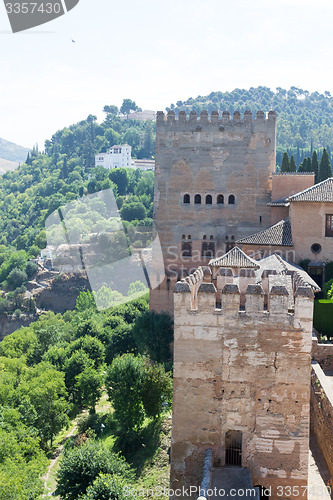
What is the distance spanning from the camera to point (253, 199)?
4347 cm

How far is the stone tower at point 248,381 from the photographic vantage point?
1708 cm

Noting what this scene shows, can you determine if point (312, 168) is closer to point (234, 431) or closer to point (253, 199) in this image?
point (253, 199)

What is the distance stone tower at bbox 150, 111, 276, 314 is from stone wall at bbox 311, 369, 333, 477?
66.3 ft

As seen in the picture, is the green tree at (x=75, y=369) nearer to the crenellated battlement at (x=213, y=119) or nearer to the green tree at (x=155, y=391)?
the green tree at (x=155, y=391)

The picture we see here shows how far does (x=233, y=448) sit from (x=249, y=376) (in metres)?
2.33

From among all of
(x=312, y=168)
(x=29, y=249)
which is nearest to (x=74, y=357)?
(x=312, y=168)

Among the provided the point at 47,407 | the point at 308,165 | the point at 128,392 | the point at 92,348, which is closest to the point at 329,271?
the point at 128,392

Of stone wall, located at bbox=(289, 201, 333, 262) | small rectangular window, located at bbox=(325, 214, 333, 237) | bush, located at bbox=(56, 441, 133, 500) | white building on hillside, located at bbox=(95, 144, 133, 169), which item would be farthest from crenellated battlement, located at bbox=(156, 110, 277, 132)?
white building on hillside, located at bbox=(95, 144, 133, 169)

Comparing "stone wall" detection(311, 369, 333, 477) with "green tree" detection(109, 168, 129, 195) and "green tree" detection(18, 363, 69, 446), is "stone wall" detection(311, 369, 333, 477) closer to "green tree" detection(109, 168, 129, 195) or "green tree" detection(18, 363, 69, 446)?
"green tree" detection(18, 363, 69, 446)

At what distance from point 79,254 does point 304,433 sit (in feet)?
343

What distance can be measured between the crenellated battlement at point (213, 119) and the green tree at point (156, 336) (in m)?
14.8

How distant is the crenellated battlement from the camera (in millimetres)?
43375

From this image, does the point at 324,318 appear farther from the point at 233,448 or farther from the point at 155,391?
the point at 233,448

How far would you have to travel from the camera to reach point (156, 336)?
42.2 m
